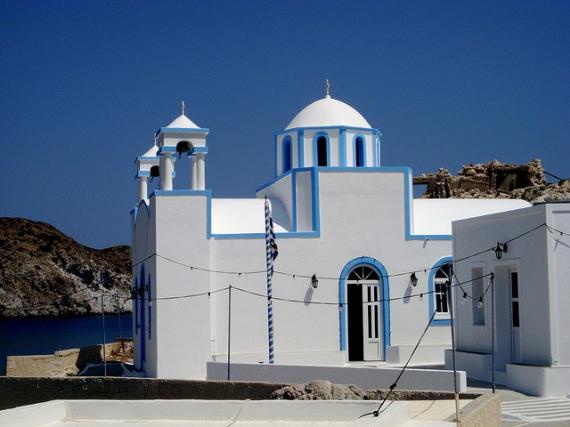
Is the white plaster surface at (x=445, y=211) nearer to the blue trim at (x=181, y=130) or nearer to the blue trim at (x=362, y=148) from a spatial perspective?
the blue trim at (x=362, y=148)

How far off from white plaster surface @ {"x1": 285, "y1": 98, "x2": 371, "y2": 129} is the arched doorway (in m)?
4.69

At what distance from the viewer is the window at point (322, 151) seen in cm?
2714

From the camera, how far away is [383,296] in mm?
25078

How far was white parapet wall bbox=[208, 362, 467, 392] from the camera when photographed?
57.4 ft

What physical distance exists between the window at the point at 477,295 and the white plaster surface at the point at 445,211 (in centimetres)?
471

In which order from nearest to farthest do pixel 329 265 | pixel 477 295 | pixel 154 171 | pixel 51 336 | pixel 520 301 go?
pixel 520 301 < pixel 477 295 < pixel 329 265 < pixel 154 171 < pixel 51 336

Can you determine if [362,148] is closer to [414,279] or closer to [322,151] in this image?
[322,151]

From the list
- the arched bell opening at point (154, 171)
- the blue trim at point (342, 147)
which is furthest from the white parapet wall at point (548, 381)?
the arched bell opening at point (154, 171)

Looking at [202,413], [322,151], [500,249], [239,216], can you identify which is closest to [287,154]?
[322,151]

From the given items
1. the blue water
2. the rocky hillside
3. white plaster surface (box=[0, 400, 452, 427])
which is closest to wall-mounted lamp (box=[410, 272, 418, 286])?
white plaster surface (box=[0, 400, 452, 427])

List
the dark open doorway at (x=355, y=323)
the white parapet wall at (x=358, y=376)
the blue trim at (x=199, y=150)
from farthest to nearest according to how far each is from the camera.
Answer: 1. the dark open doorway at (x=355, y=323)
2. the blue trim at (x=199, y=150)
3. the white parapet wall at (x=358, y=376)

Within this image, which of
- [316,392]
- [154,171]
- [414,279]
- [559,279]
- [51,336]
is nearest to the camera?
[316,392]

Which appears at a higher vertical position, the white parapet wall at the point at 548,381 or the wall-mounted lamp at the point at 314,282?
the wall-mounted lamp at the point at 314,282

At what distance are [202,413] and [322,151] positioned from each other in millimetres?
17289
